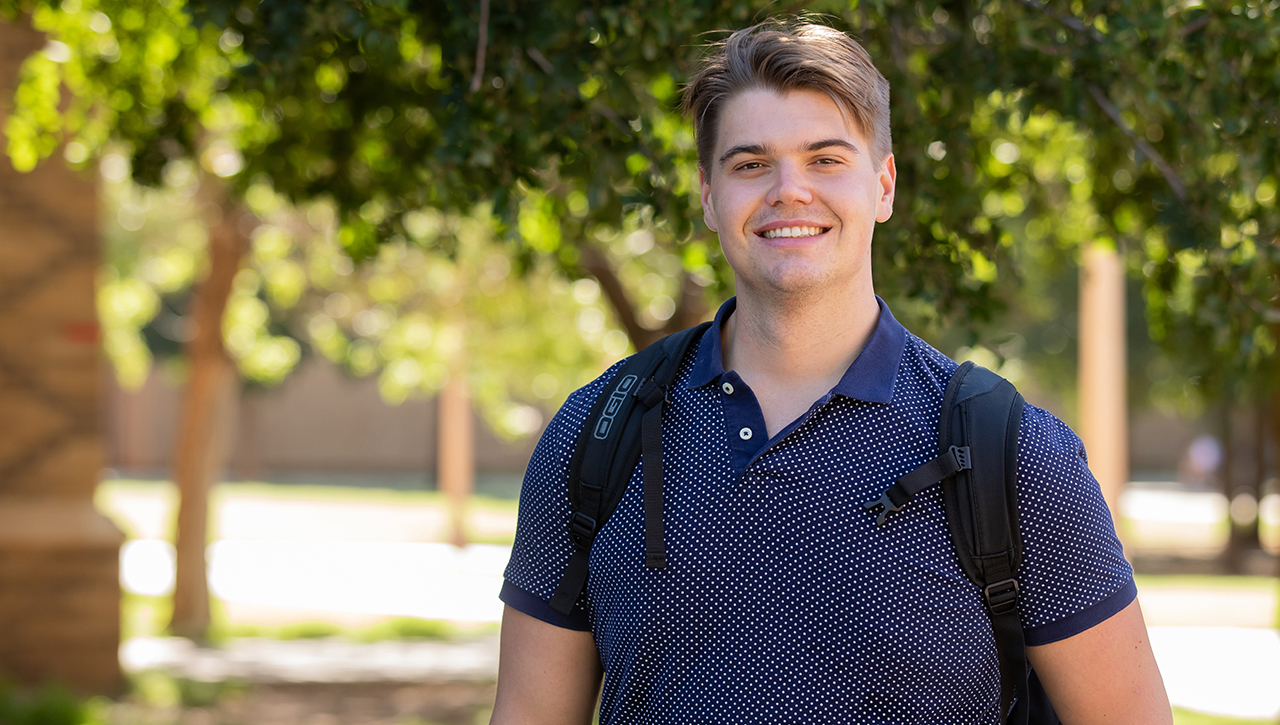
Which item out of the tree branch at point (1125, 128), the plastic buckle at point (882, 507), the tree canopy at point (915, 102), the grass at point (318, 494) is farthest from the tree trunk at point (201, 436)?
the grass at point (318, 494)

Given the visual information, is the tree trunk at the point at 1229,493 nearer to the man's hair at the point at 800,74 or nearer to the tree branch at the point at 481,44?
the tree branch at the point at 481,44

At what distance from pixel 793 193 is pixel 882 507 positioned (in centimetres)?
46

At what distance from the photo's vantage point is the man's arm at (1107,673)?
173 centimetres

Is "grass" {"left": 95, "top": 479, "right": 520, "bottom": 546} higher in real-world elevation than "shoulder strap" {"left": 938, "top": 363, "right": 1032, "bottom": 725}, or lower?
higher

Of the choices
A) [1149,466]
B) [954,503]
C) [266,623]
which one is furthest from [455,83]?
[1149,466]

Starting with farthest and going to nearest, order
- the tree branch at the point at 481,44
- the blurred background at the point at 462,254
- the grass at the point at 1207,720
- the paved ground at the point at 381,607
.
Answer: the paved ground at the point at 381,607, the grass at the point at 1207,720, the blurred background at the point at 462,254, the tree branch at the point at 481,44

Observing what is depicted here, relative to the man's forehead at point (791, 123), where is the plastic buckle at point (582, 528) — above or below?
below

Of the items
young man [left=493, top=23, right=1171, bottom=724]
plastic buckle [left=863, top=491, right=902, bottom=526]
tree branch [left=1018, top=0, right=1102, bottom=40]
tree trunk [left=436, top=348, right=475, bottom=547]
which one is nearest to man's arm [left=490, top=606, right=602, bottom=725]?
young man [left=493, top=23, right=1171, bottom=724]

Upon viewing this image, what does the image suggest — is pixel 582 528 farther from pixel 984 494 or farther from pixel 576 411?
pixel 984 494

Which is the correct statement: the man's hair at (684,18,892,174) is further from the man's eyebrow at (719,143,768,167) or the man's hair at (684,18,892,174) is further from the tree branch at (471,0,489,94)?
the tree branch at (471,0,489,94)

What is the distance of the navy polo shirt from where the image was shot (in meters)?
1.71

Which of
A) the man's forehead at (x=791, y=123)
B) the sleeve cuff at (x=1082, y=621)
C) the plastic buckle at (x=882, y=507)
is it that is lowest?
the sleeve cuff at (x=1082, y=621)

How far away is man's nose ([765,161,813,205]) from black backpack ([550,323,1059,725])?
32cm

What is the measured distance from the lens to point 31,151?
5020 millimetres
